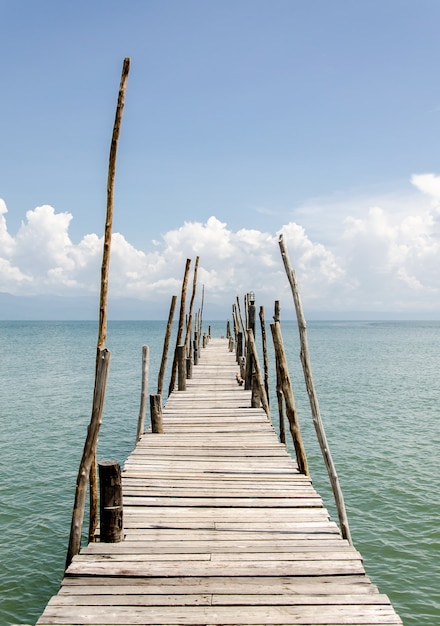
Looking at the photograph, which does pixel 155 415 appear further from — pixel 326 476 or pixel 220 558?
pixel 220 558

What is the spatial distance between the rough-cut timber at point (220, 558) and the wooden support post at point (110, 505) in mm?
146

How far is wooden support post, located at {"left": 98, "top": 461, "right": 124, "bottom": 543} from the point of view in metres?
5.60

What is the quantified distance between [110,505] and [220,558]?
1303 mm

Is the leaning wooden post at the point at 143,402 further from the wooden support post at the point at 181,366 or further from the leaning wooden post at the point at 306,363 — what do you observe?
the leaning wooden post at the point at 306,363

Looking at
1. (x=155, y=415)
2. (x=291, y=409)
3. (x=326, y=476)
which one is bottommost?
(x=326, y=476)

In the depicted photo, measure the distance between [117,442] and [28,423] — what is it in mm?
4969

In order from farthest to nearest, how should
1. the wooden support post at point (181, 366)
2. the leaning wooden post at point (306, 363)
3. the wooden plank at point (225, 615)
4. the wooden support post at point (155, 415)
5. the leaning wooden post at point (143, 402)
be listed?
the wooden support post at point (181, 366)
the wooden support post at point (155, 415)
the leaning wooden post at point (143, 402)
the leaning wooden post at point (306, 363)
the wooden plank at point (225, 615)

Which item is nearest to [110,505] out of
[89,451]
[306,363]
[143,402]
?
[89,451]

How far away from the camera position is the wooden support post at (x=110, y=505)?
18.4 feet

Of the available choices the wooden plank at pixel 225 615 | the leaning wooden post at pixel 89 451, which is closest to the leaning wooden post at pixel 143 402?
the leaning wooden post at pixel 89 451

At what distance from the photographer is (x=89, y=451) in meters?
5.76

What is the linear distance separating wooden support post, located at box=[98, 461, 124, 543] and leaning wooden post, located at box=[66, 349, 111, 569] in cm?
21

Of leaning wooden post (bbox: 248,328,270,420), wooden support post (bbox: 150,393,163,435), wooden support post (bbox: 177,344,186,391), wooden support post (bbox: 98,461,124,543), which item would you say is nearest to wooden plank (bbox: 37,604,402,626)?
wooden support post (bbox: 98,461,124,543)

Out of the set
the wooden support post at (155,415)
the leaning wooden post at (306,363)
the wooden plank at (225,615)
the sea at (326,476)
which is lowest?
the sea at (326,476)
